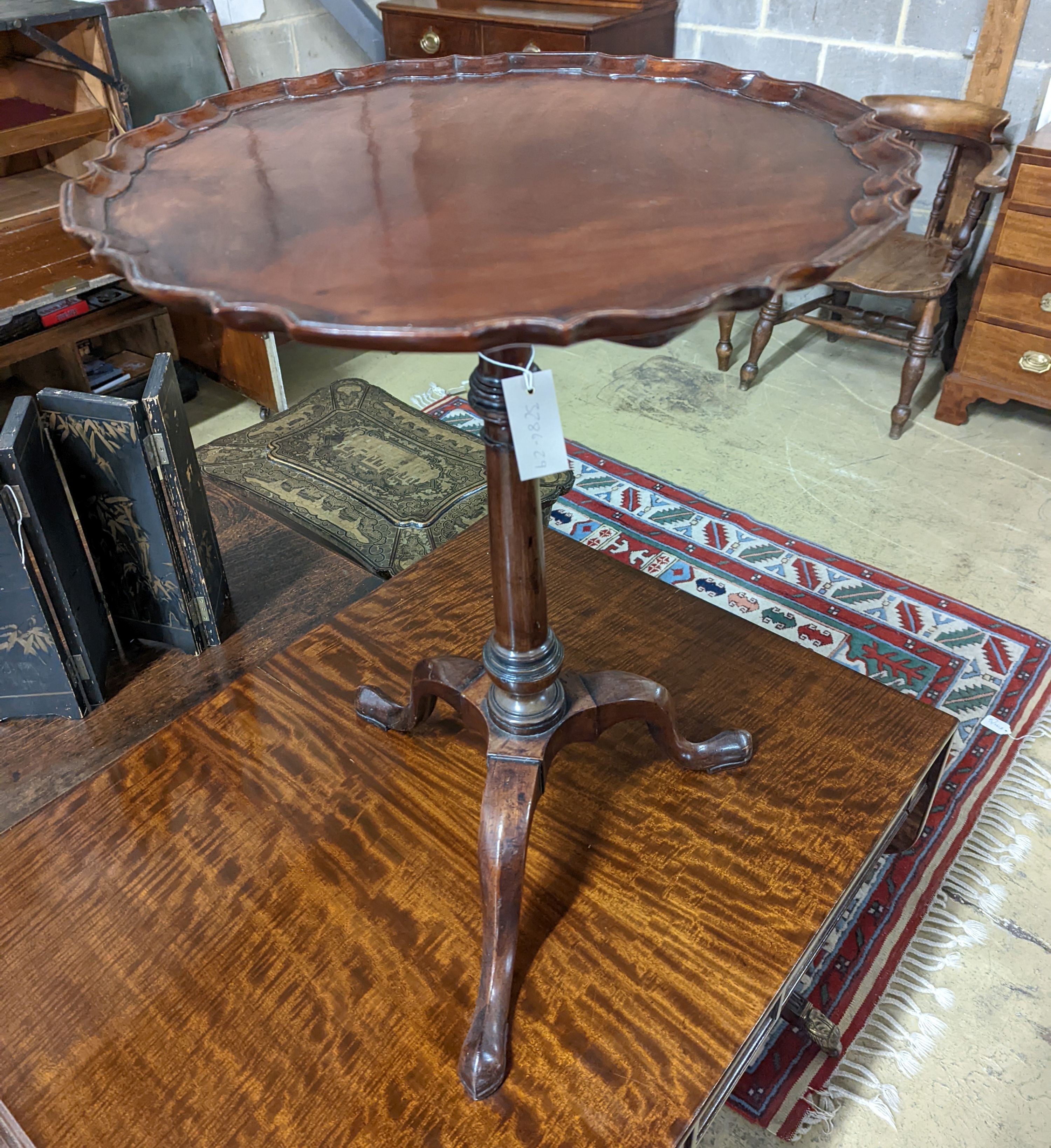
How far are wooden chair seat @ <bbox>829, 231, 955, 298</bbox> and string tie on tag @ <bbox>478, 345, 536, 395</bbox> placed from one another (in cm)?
176

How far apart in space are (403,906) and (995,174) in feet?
7.33

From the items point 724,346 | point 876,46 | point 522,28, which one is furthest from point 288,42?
point 876,46

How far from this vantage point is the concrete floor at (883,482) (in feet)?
3.83

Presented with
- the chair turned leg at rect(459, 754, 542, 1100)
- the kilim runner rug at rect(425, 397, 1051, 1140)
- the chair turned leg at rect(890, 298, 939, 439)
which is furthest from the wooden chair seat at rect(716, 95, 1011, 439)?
the chair turned leg at rect(459, 754, 542, 1100)

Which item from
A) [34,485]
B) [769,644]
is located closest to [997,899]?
[769,644]

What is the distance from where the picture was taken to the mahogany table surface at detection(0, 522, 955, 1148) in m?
0.81

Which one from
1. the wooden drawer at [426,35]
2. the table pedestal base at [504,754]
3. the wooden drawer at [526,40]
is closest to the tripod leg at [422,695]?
the table pedestal base at [504,754]

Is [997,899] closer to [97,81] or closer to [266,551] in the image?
[266,551]

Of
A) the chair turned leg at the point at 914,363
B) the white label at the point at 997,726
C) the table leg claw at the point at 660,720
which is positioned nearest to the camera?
the table leg claw at the point at 660,720

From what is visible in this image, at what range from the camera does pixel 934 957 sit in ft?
4.30

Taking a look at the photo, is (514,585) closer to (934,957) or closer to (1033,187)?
(934,957)

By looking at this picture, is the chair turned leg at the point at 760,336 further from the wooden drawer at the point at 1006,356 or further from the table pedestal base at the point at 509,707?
the table pedestal base at the point at 509,707

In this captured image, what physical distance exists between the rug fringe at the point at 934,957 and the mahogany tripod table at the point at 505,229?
0.45 m

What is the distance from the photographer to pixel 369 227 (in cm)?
73
